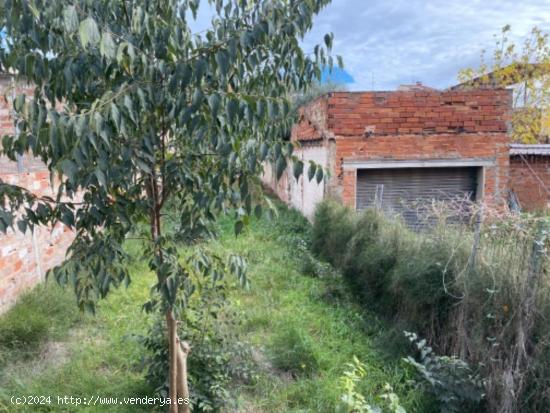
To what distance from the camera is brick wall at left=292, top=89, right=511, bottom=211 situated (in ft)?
23.4

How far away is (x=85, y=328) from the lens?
4160mm

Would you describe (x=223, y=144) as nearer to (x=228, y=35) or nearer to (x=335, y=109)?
(x=228, y=35)

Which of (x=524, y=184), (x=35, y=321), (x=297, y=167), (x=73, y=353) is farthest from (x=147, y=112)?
(x=524, y=184)

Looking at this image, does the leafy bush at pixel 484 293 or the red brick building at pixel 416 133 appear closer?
the leafy bush at pixel 484 293

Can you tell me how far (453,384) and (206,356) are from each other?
1.78 m

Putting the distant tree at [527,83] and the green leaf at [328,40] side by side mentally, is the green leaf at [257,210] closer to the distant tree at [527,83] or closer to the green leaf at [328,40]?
the green leaf at [328,40]

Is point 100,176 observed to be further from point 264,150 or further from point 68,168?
point 264,150

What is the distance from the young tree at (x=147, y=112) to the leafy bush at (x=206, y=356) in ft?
3.43

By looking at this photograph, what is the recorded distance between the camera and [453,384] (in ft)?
9.36

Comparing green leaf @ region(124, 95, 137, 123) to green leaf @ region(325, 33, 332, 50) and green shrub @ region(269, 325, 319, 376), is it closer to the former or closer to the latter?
green leaf @ region(325, 33, 332, 50)

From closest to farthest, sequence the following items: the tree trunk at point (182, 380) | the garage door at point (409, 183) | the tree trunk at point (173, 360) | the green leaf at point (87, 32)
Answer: the green leaf at point (87, 32) → the tree trunk at point (173, 360) → the tree trunk at point (182, 380) → the garage door at point (409, 183)

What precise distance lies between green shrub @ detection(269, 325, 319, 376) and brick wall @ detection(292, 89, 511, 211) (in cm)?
385

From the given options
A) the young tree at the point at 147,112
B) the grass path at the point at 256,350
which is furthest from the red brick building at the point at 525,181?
the young tree at the point at 147,112

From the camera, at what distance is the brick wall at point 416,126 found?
7.14 metres
